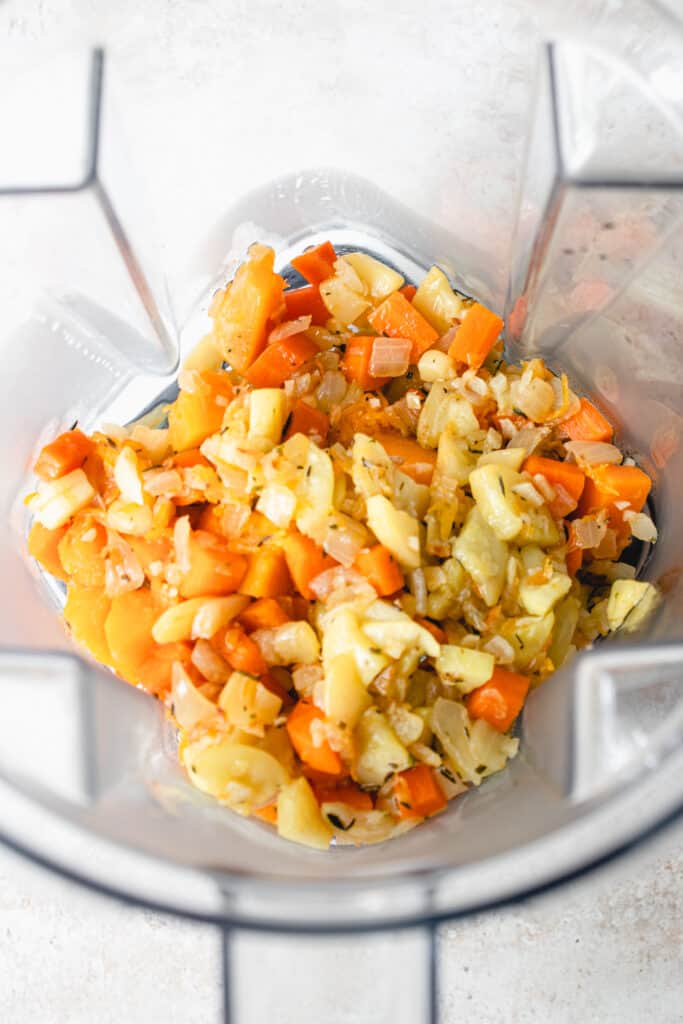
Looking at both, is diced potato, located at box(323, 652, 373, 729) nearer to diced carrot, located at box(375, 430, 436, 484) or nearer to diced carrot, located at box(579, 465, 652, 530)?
diced carrot, located at box(375, 430, 436, 484)

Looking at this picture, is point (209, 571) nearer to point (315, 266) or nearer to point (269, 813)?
point (269, 813)

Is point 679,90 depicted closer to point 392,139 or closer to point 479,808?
point 392,139

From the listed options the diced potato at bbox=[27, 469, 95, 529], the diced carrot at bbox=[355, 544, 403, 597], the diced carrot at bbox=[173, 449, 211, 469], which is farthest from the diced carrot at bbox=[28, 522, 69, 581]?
the diced carrot at bbox=[355, 544, 403, 597]

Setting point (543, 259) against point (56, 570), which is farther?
point (543, 259)

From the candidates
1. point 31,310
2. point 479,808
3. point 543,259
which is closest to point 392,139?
point 543,259

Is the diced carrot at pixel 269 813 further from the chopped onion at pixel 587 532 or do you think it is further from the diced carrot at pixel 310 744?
the chopped onion at pixel 587 532

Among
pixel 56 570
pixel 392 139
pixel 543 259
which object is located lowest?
pixel 56 570
